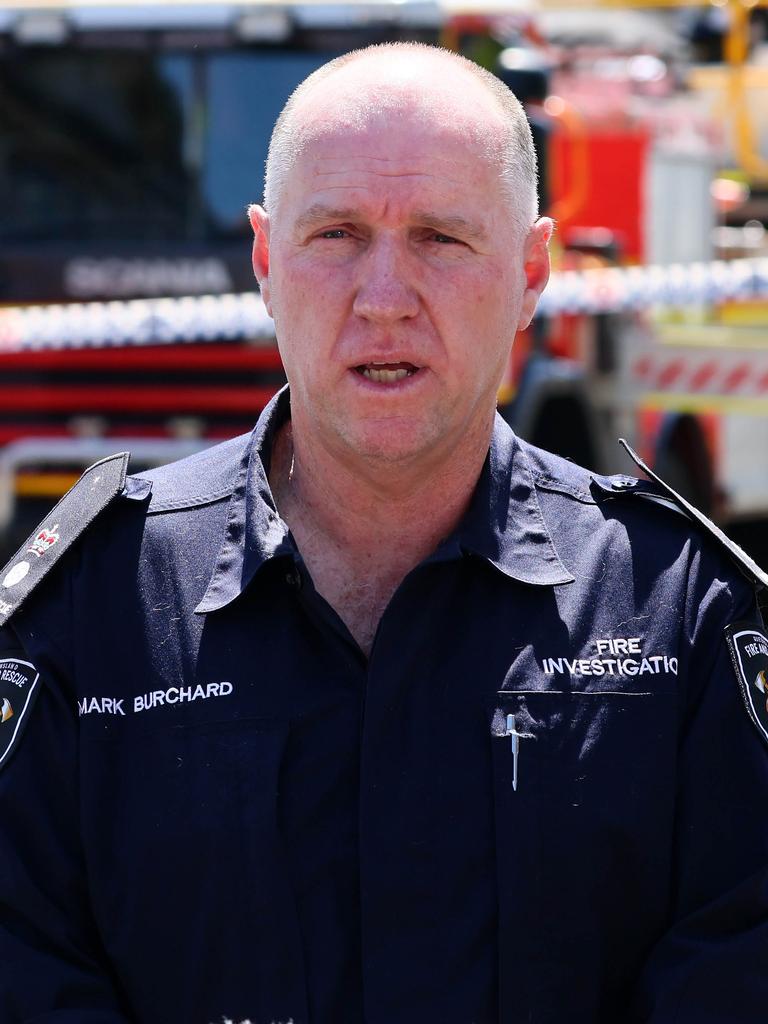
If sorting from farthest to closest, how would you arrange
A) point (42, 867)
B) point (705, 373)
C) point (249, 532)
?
point (705, 373) → point (249, 532) → point (42, 867)

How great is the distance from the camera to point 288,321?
1.99m

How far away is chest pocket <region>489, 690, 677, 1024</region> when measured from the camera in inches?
72.9

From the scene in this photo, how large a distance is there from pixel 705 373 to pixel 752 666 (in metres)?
5.13

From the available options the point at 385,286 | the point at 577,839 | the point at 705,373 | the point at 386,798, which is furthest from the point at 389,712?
the point at 705,373

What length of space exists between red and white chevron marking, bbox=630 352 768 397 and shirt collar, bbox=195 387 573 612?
16.2ft

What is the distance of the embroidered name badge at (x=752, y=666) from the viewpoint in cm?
191

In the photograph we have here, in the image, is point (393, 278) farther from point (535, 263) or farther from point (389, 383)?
point (535, 263)

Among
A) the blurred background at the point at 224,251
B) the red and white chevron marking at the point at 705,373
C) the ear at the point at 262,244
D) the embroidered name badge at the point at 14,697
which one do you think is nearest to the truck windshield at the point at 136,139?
the blurred background at the point at 224,251

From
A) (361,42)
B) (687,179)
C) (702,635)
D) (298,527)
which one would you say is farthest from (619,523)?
(687,179)

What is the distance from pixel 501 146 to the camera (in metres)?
1.96

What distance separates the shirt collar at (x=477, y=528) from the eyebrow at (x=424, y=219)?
0.93 ft

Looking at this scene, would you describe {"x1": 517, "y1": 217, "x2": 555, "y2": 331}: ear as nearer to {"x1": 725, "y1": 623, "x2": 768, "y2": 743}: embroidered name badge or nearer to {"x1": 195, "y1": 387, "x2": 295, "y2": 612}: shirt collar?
{"x1": 195, "y1": 387, "x2": 295, "y2": 612}: shirt collar

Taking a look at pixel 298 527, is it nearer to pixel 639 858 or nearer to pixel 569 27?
pixel 639 858

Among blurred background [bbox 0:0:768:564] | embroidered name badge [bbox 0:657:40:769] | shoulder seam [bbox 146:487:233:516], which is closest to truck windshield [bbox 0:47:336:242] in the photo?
blurred background [bbox 0:0:768:564]
